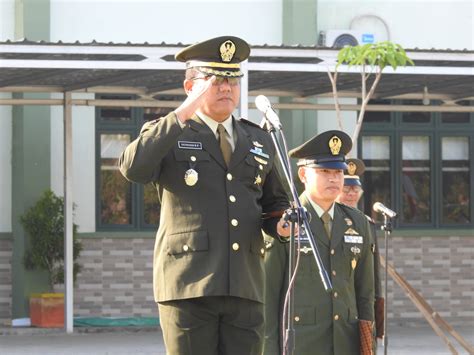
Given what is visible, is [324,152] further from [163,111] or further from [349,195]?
[163,111]

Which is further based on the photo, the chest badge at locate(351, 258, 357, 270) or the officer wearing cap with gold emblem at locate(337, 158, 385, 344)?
the officer wearing cap with gold emblem at locate(337, 158, 385, 344)

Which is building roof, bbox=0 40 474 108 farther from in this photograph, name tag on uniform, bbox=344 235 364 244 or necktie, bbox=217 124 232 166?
necktie, bbox=217 124 232 166

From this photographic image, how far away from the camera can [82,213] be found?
16.1 meters

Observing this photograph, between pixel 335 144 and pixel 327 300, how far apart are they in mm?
852

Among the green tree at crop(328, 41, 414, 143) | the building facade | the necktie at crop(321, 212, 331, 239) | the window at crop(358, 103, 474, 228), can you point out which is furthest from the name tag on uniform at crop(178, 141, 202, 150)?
the window at crop(358, 103, 474, 228)

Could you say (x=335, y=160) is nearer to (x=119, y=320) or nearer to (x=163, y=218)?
(x=163, y=218)

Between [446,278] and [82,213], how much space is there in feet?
15.7

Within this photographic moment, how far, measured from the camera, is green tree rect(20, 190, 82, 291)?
15.4m

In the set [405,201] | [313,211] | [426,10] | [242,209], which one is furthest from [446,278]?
[242,209]

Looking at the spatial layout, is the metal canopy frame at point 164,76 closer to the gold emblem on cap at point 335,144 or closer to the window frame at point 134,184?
the window frame at point 134,184

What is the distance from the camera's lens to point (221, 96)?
5215 millimetres

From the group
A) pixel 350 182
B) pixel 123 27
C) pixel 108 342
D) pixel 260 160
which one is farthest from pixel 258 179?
pixel 123 27

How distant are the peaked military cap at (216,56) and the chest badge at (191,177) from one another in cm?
39

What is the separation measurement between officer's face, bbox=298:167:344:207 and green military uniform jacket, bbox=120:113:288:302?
1659mm
